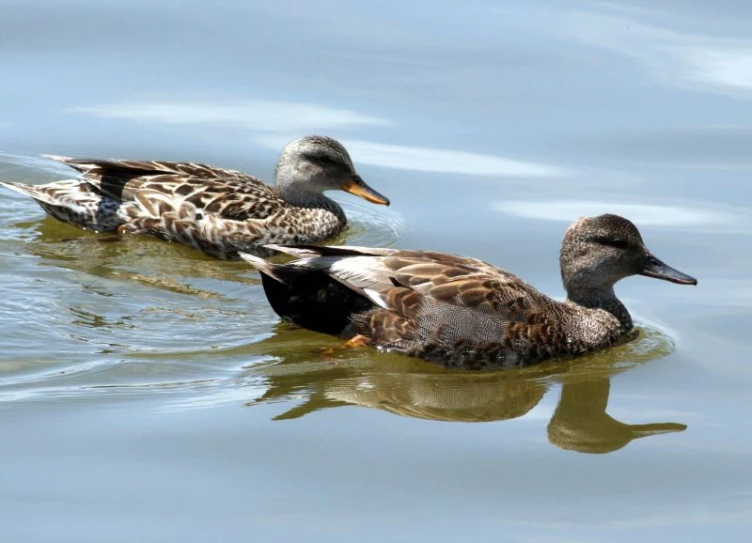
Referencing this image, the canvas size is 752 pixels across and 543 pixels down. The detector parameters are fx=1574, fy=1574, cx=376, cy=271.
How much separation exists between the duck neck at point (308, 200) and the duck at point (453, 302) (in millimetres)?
2830

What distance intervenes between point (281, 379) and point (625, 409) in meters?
1.99

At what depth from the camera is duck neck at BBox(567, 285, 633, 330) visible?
1011 cm

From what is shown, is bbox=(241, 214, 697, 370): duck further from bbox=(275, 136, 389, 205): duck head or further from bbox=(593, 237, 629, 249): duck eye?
bbox=(275, 136, 389, 205): duck head

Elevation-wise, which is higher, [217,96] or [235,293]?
[217,96]

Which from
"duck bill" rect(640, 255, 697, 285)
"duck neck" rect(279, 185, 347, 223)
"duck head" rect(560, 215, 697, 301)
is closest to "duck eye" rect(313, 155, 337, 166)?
"duck neck" rect(279, 185, 347, 223)

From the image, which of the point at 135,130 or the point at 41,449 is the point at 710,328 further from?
the point at 135,130

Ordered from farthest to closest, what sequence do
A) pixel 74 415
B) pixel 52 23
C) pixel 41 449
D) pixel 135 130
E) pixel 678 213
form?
1. pixel 52 23
2. pixel 135 130
3. pixel 678 213
4. pixel 74 415
5. pixel 41 449

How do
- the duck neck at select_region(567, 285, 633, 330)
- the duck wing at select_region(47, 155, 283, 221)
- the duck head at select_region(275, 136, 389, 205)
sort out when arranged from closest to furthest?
the duck neck at select_region(567, 285, 633, 330) < the duck wing at select_region(47, 155, 283, 221) < the duck head at select_region(275, 136, 389, 205)

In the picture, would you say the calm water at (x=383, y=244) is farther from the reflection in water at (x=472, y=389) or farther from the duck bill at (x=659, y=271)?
the duck bill at (x=659, y=271)

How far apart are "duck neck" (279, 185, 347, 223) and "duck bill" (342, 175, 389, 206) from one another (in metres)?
0.23

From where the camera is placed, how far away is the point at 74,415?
8266mm

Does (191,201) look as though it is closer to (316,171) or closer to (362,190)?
(316,171)

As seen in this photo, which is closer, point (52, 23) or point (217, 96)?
point (217, 96)

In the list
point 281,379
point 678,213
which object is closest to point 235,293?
point 281,379
